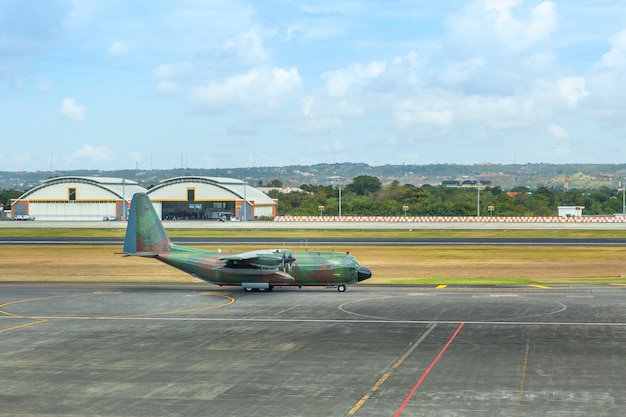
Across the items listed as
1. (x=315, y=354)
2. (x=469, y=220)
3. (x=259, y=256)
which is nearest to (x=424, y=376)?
(x=315, y=354)

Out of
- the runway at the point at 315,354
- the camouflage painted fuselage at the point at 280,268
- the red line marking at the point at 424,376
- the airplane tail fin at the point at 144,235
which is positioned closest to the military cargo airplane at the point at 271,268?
the camouflage painted fuselage at the point at 280,268

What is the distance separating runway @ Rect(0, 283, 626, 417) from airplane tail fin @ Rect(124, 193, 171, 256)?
407cm

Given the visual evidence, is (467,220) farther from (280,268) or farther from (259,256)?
(259,256)

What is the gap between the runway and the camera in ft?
94.4

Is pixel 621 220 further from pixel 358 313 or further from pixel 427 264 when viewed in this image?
pixel 358 313

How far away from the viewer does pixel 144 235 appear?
63156mm

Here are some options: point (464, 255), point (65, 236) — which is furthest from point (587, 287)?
point (65, 236)

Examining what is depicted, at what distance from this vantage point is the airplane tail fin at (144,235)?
6281cm

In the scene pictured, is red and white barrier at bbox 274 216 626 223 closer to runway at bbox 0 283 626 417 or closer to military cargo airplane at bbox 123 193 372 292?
runway at bbox 0 283 626 417

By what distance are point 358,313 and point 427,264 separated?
3725 centimetres

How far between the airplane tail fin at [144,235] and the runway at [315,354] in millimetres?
4068

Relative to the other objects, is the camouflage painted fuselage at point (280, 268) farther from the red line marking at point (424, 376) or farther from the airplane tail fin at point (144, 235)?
the red line marking at point (424, 376)

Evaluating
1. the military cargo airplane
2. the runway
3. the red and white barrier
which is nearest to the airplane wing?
the military cargo airplane

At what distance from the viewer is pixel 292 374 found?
110 ft
